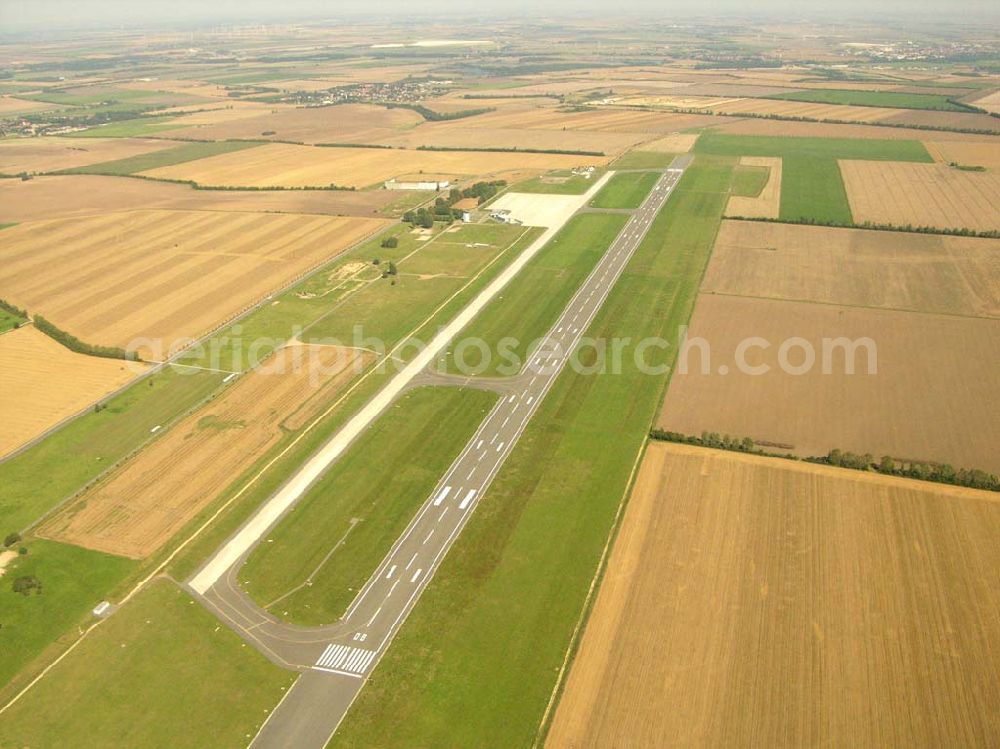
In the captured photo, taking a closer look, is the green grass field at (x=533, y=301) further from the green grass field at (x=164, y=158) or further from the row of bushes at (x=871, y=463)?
the green grass field at (x=164, y=158)

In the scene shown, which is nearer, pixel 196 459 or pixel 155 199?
pixel 196 459

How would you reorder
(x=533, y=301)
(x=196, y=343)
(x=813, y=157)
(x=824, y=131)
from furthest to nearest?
(x=824, y=131), (x=813, y=157), (x=533, y=301), (x=196, y=343)

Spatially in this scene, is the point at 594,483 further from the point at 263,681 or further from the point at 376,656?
the point at 263,681

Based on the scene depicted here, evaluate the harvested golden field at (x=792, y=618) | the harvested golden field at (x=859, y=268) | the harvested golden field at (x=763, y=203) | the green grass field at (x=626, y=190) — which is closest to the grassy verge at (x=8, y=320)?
the harvested golden field at (x=792, y=618)

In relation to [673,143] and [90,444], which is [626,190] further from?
[90,444]

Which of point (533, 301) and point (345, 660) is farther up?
point (533, 301)

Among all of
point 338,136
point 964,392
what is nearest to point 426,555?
point 964,392

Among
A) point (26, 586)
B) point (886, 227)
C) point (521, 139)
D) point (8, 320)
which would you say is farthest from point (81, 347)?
point (521, 139)
